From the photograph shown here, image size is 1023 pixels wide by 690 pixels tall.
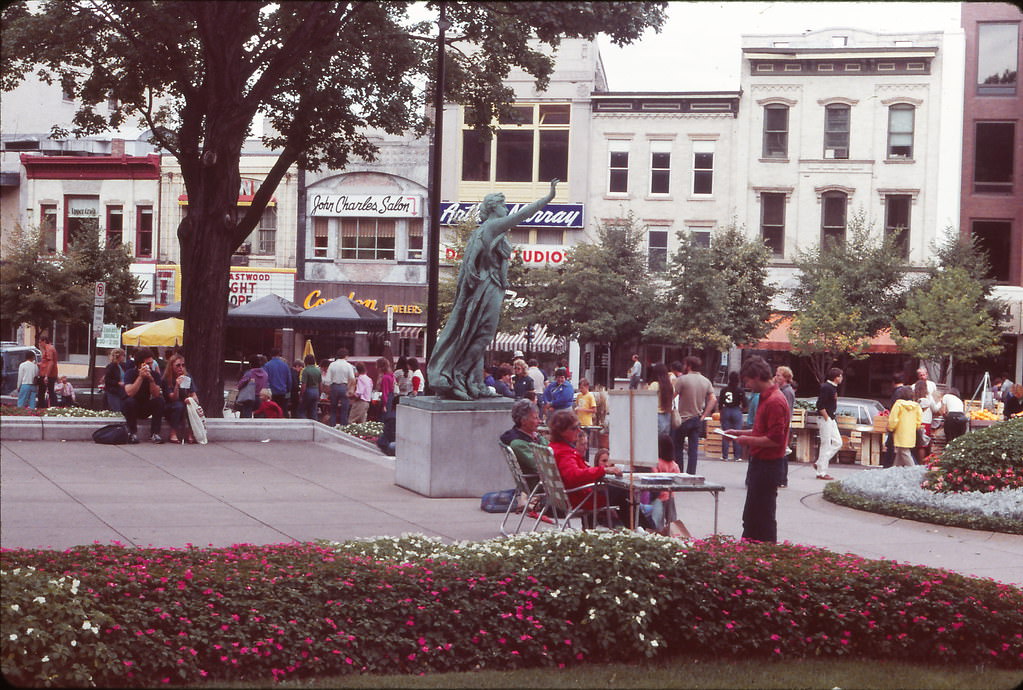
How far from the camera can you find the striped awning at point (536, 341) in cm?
3894

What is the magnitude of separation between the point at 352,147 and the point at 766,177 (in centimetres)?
3358

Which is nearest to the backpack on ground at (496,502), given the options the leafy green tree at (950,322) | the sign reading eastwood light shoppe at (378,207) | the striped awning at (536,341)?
the sign reading eastwood light shoppe at (378,207)

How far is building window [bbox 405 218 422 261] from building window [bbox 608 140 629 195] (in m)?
11.2

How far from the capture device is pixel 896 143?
4059 cm

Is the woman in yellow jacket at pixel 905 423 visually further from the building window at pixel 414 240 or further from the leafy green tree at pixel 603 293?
the leafy green tree at pixel 603 293

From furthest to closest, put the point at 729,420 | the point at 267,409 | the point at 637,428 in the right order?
the point at 729,420
the point at 267,409
the point at 637,428

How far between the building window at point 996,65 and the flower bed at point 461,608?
22896mm

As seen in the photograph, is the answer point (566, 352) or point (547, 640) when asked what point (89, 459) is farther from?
point (566, 352)

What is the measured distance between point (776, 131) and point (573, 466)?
3434 centimetres

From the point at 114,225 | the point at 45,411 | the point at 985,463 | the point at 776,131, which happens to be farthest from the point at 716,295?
the point at 45,411

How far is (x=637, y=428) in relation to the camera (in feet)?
24.2

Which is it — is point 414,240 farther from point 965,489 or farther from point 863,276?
point 863,276

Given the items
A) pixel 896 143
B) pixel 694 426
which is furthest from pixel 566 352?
pixel 694 426

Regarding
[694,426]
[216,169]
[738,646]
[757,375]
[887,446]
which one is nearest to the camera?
[216,169]
